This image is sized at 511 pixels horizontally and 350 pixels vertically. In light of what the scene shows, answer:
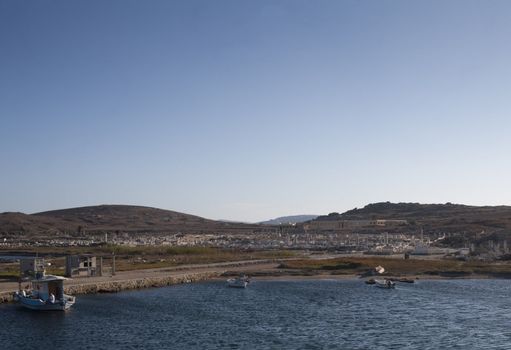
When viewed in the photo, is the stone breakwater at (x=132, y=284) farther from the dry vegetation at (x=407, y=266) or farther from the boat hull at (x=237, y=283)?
the dry vegetation at (x=407, y=266)

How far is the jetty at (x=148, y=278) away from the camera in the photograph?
2339 inches

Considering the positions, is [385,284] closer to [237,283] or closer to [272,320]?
[237,283]

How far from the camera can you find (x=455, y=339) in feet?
130

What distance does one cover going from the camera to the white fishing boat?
4991 centimetres

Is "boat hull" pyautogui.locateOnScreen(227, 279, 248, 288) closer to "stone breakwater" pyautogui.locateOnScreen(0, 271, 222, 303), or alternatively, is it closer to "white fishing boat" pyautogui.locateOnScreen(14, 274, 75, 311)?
"stone breakwater" pyautogui.locateOnScreen(0, 271, 222, 303)

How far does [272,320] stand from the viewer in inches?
1826

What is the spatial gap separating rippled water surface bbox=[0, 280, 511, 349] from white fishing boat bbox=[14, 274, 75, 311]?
842 millimetres

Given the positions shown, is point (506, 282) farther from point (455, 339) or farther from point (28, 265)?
point (28, 265)

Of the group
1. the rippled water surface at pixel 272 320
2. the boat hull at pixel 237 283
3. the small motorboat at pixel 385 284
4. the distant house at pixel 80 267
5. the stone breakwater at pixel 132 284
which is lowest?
the rippled water surface at pixel 272 320

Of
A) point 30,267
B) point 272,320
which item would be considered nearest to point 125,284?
point 30,267

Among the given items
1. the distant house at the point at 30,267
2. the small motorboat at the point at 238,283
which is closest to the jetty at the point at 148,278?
the distant house at the point at 30,267

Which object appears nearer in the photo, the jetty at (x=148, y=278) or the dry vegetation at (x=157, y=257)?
the jetty at (x=148, y=278)

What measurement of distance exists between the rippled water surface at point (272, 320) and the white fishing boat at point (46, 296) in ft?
2.76

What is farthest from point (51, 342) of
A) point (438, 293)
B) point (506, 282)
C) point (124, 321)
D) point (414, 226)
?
point (414, 226)
